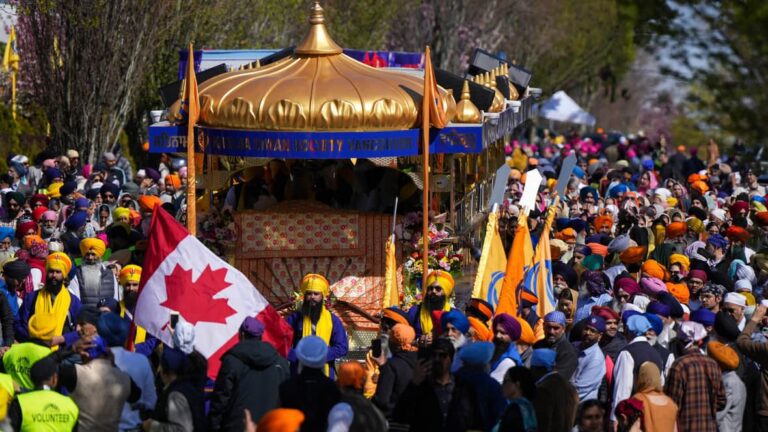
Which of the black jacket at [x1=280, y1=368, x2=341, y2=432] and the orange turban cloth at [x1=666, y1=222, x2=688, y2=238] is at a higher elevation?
the black jacket at [x1=280, y1=368, x2=341, y2=432]

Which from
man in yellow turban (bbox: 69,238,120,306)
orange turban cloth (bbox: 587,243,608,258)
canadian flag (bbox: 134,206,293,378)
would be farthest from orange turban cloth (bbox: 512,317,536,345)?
orange turban cloth (bbox: 587,243,608,258)

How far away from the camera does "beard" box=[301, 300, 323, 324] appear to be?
1384 centimetres

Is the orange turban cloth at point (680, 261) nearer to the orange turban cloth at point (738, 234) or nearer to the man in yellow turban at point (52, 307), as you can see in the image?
the orange turban cloth at point (738, 234)

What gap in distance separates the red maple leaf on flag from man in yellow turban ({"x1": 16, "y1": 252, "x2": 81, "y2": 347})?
1.47 meters

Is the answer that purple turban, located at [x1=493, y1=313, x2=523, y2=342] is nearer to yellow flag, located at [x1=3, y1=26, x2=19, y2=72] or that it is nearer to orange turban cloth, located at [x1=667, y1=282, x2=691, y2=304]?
orange turban cloth, located at [x1=667, y1=282, x2=691, y2=304]

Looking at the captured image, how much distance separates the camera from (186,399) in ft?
36.0

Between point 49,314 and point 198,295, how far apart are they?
1860 mm

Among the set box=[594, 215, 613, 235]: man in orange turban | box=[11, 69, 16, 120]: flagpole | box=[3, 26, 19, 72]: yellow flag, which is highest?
box=[594, 215, 613, 235]: man in orange turban

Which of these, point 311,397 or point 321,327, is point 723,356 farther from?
point 311,397

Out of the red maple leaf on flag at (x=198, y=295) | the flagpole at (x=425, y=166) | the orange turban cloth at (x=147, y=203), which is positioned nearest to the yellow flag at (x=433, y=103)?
the flagpole at (x=425, y=166)

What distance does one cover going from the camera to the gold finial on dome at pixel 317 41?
17453mm

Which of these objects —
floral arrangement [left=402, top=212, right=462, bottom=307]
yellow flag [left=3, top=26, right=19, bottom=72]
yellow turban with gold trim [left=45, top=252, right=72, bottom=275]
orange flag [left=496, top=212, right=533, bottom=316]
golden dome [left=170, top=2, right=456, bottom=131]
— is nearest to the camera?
yellow turban with gold trim [left=45, top=252, right=72, bottom=275]

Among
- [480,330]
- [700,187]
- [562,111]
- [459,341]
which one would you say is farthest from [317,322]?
[562,111]

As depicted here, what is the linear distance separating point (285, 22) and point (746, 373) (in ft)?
83.2
